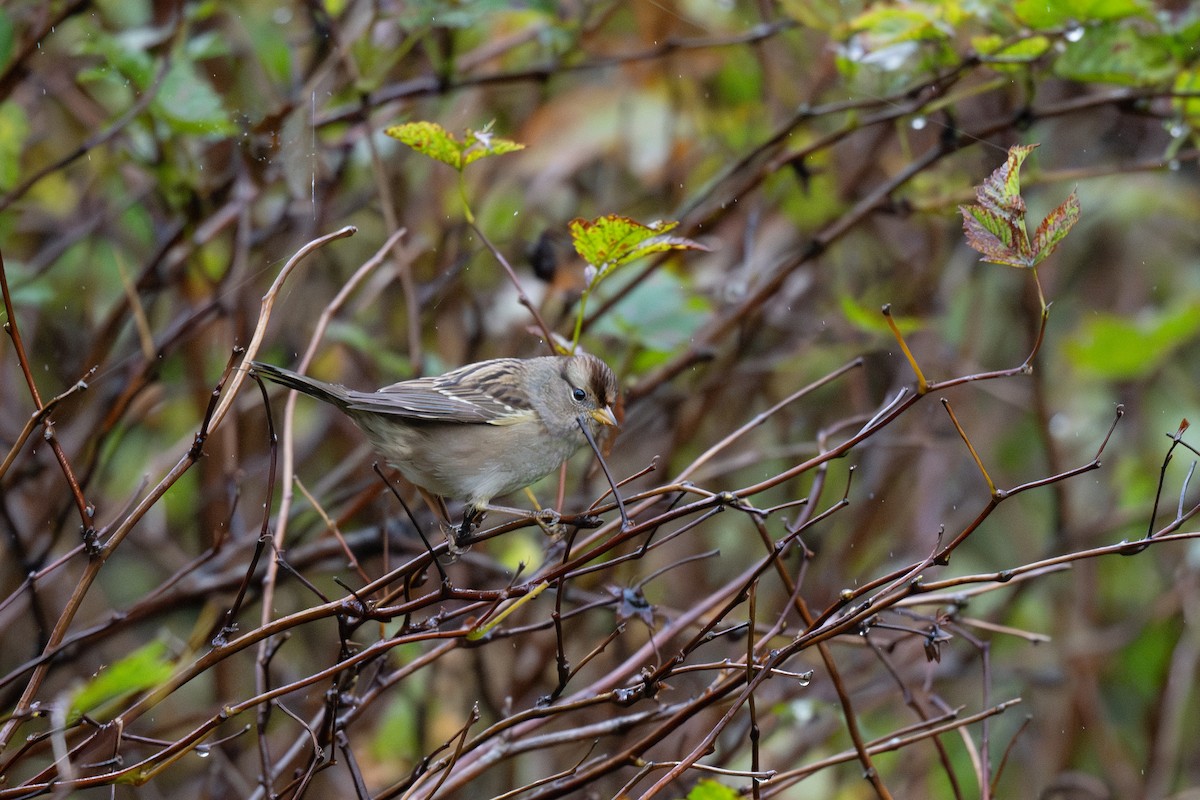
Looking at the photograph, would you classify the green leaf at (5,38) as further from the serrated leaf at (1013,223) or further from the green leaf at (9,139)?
the serrated leaf at (1013,223)

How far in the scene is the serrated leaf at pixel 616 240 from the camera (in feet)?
4.90

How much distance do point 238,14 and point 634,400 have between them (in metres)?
1.66

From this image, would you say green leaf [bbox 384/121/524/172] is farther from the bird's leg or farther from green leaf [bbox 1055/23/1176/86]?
green leaf [bbox 1055/23/1176/86]

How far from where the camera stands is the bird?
191cm

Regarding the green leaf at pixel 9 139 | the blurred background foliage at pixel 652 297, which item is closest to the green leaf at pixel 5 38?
the blurred background foliage at pixel 652 297

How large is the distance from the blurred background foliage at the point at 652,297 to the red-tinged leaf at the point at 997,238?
2.24ft

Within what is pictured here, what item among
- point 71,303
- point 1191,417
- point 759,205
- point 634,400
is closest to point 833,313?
point 759,205

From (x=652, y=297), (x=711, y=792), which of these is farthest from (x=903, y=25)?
(x=711, y=792)

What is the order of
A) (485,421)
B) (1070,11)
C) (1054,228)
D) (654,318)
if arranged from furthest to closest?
(654,318)
(1070,11)
(485,421)
(1054,228)

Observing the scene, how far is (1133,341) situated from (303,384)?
2516 millimetres

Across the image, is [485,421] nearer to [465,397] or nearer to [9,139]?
[465,397]

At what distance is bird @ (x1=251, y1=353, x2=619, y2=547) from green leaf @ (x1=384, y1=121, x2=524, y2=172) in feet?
1.29

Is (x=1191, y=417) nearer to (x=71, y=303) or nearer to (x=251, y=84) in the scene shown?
(x=251, y=84)

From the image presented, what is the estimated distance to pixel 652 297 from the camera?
2.36m
